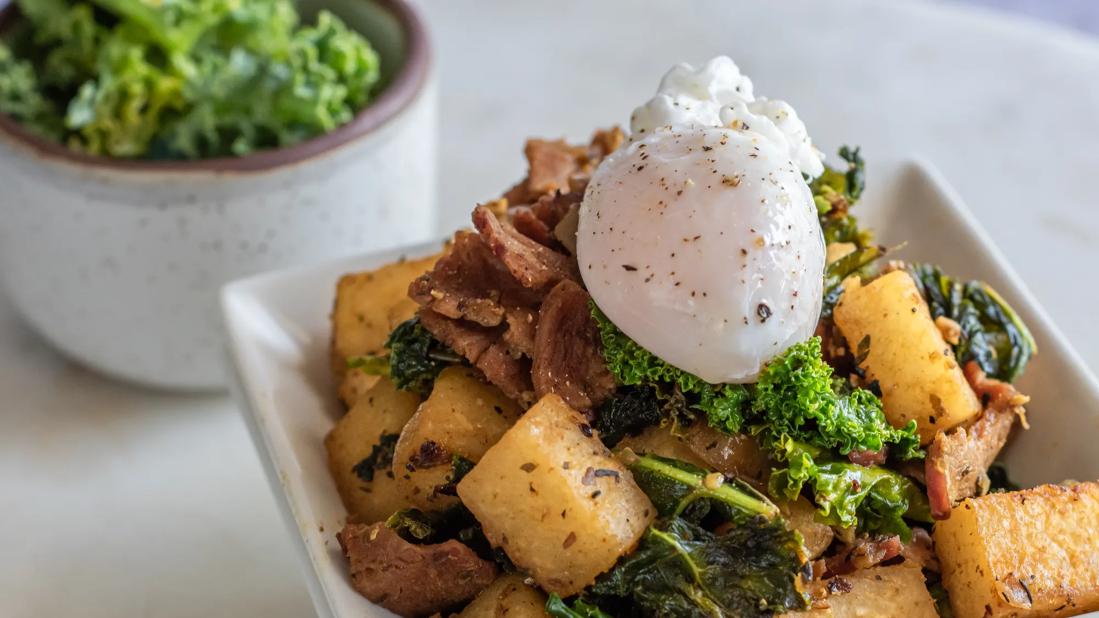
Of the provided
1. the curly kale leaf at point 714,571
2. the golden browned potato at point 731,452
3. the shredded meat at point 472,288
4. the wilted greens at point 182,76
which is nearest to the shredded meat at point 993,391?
the golden browned potato at point 731,452

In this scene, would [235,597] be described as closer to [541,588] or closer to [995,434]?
[541,588]

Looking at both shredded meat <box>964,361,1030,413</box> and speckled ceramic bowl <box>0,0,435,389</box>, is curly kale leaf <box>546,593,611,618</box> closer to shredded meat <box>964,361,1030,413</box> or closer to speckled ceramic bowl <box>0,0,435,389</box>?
shredded meat <box>964,361,1030,413</box>

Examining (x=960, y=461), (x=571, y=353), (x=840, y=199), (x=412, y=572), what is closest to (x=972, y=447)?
(x=960, y=461)

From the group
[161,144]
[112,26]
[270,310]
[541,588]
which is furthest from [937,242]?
[112,26]

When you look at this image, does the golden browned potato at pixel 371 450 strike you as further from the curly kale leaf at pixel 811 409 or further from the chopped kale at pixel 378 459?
the curly kale leaf at pixel 811 409

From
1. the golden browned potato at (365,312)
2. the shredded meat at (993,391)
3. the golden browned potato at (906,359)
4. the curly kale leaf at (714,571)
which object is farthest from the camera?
the golden browned potato at (365,312)

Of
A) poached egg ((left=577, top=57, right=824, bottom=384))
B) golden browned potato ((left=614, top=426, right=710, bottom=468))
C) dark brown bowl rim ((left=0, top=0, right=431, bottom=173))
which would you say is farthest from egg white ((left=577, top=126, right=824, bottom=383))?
dark brown bowl rim ((left=0, top=0, right=431, bottom=173))
